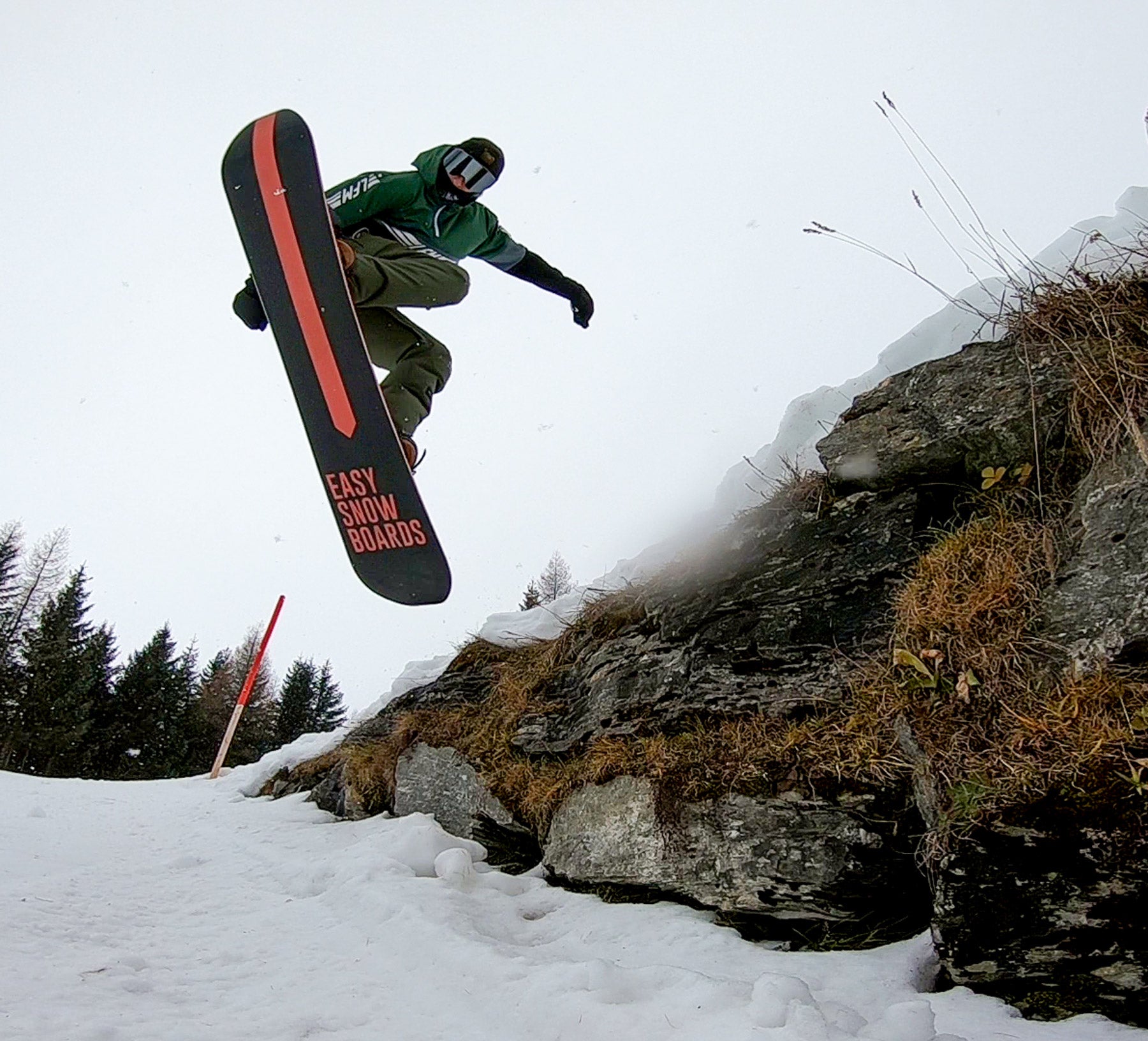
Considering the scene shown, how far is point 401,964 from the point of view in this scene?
2.15 meters

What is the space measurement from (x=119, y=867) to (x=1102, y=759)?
3845mm

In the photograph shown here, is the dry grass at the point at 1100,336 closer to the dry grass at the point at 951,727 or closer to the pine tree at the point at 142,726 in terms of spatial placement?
the dry grass at the point at 951,727

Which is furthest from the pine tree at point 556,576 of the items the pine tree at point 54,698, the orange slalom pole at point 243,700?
the pine tree at point 54,698

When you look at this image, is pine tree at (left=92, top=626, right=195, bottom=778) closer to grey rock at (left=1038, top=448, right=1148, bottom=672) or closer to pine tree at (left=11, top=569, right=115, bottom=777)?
pine tree at (left=11, top=569, right=115, bottom=777)

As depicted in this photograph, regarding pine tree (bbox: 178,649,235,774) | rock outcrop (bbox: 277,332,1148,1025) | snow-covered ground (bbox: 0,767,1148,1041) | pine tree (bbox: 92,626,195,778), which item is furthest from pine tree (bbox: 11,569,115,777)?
rock outcrop (bbox: 277,332,1148,1025)

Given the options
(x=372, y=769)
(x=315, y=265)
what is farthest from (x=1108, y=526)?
(x=372, y=769)

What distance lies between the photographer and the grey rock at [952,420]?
2672 millimetres

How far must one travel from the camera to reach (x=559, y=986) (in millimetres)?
1875

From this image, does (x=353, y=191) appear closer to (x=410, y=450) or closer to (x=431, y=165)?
(x=431, y=165)

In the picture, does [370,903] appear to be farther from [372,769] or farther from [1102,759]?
[1102,759]

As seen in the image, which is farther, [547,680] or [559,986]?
[547,680]

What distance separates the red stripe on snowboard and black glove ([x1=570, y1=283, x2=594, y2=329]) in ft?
5.64

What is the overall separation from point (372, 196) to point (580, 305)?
1.40 m

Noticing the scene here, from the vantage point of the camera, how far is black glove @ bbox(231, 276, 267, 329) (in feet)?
11.2
